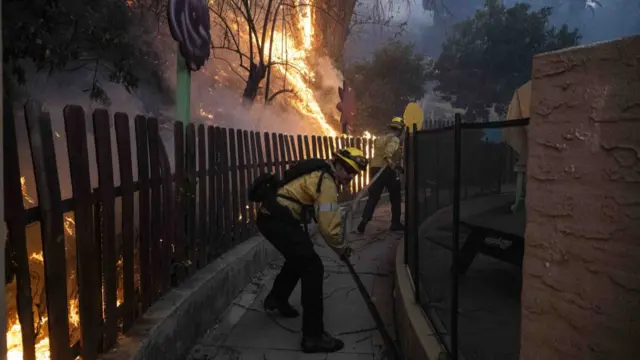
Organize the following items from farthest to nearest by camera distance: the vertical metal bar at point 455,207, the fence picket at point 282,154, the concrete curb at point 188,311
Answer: the fence picket at point 282,154, the concrete curb at point 188,311, the vertical metal bar at point 455,207

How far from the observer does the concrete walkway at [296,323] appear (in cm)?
387

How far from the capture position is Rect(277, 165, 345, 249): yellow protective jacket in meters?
3.80

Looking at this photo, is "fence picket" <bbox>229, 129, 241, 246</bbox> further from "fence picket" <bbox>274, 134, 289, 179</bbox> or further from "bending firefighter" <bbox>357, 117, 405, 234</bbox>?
"bending firefighter" <bbox>357, 117, 405, 234</bbox>

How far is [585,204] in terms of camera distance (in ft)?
4.64

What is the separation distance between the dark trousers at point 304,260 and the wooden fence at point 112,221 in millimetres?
792

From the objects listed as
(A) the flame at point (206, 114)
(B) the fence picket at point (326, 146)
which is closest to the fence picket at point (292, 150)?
(B) the fence picket at point (326, 146)

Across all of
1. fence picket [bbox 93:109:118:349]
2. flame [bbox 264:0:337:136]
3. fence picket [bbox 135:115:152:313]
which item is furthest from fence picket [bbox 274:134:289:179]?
flame [bbox 264:0:337:136]

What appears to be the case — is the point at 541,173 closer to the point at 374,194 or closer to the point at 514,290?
the point at 514,290

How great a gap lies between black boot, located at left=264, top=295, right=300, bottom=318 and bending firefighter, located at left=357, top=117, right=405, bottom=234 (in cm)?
385

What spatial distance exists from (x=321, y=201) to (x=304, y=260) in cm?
53

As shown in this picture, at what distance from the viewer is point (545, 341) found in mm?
1567

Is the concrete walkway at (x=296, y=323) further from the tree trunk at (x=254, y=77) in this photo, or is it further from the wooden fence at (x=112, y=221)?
the tree trunk at (x=254, y=77)

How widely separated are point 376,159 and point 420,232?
4.00 metres

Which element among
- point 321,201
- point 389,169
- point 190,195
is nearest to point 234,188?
point 190,195
